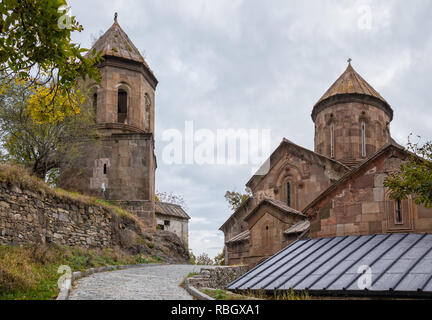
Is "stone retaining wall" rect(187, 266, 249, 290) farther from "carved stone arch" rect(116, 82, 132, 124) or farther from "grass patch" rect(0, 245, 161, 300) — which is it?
"carved stone arch" rect(116, 82, 132, 124)

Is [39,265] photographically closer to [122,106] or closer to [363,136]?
[122,106]

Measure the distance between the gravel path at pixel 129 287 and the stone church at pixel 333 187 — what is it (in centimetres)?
416

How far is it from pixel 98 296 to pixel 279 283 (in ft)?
11.0

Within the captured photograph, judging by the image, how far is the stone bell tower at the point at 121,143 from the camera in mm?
21203

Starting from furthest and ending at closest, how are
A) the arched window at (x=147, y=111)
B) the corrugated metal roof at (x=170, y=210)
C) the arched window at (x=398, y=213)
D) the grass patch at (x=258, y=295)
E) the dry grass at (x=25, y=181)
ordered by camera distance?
the corrugated metal roof at (x=170, y=210), the arched window at (x=147, y=111), the dry grass at (x=25, y=181), the arched window at (x=398, y=213), the grass patch at (x=258, y=295)

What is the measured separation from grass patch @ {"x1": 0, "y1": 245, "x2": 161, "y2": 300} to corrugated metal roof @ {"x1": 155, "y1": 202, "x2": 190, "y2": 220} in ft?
48.5

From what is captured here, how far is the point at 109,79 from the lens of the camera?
22141mm

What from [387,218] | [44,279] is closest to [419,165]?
[387,218]

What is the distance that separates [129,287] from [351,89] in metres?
16.4

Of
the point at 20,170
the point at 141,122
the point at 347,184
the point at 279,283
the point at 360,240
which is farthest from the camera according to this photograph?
the point at 141,122

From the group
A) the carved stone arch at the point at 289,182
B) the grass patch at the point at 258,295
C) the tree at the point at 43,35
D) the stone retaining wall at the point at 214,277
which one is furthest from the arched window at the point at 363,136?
the tree at the point at 43,35

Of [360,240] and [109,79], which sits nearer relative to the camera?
[360,240]

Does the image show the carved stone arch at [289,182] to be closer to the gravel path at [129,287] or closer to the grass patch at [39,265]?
the grass patch at [39,265]

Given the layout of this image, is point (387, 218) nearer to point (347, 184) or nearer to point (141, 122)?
point (347, 184)
